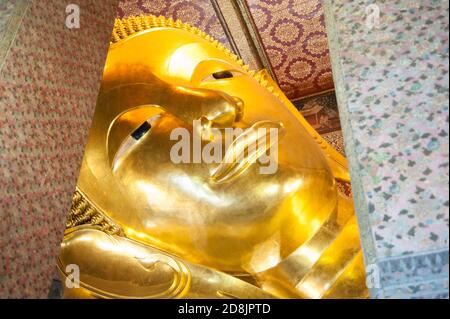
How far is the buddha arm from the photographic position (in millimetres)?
2021

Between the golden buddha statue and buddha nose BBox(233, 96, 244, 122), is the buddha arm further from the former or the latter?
buddha nose BBox(233, 96, 244, 122)

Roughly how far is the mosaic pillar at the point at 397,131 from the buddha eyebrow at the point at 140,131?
883mm

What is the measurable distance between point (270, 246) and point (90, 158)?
0.73 meters

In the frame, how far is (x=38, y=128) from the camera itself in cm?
174

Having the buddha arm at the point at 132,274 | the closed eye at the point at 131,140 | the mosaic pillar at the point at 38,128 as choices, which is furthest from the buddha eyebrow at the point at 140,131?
the buddha arm at the point at 132,274

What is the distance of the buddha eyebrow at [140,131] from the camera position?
86.2 inches

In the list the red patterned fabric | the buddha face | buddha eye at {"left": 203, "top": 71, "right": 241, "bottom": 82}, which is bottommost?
the buddha face

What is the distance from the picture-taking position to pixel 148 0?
323 centimetres

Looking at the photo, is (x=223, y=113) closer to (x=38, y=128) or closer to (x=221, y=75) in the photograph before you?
(x=221, y=75)

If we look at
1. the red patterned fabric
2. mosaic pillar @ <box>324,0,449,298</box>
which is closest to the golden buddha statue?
mosaic pillar @ <box>324,0,449,298</box>

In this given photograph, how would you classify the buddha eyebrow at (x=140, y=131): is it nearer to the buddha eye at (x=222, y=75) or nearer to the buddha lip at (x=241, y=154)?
the buddha lip at (x=241, y=154)

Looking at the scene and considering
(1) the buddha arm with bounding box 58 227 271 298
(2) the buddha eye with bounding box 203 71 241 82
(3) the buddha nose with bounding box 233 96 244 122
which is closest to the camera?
(1) the buddha arm with bounding box 58 227 271 298

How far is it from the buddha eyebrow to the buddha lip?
0.31m
